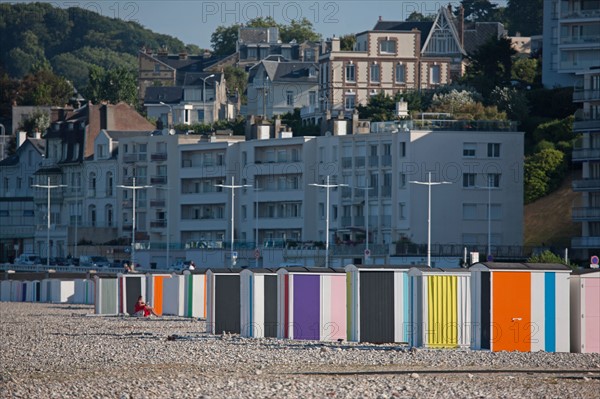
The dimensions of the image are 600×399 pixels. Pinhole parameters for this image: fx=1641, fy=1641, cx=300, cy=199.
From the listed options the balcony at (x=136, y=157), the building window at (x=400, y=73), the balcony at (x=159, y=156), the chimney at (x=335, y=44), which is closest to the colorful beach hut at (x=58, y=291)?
the balcony at (x=159, y=156)

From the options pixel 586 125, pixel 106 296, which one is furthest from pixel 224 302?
pixel 586 125

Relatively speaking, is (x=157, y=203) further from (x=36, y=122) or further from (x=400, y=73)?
(x=36, y=122)

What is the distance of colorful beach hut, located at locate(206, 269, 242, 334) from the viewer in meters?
43.2

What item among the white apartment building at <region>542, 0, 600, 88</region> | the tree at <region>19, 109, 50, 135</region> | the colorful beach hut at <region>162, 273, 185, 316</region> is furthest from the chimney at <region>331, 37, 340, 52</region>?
the colorful beach hut at <region>162, 273, 185, 316</region>

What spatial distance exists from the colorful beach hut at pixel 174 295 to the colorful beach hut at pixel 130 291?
1368 mm

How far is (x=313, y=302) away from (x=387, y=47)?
9022cm

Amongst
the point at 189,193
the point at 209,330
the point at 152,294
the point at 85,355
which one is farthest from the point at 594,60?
the point at 85,355

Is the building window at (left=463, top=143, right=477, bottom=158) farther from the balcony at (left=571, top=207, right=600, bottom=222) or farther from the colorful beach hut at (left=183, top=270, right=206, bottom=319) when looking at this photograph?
the colorful beach hut at (left=183, top=270, right=206, bottom=319)

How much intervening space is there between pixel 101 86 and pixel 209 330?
128 m

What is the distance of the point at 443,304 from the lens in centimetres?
3706

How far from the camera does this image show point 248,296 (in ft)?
139

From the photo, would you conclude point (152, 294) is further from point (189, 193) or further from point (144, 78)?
point (144, 78)

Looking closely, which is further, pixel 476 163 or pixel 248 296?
pixel 476 163

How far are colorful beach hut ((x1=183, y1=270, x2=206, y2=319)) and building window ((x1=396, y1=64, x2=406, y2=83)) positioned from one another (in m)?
75.6
